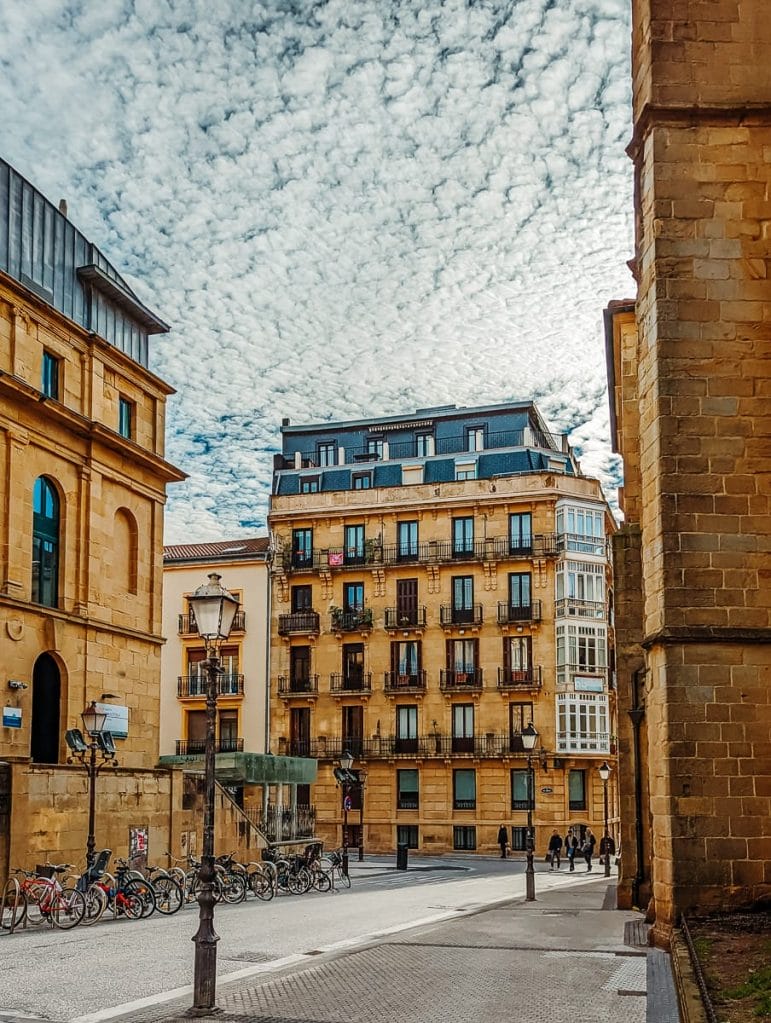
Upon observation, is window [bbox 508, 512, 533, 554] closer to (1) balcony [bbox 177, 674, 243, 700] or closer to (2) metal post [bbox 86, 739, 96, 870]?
(1) balcony [bbox 177, 674, 243, 700]

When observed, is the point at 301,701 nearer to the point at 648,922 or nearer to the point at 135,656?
the point at 135,656

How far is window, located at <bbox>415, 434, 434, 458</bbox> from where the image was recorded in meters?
64.1

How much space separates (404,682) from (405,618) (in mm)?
3035

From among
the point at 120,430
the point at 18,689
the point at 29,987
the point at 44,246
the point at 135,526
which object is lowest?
the point at 29,987

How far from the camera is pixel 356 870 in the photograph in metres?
40.3

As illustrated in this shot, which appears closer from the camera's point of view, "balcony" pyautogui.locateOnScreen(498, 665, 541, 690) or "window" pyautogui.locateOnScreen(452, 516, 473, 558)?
"balcony" pyautogui.locateOnScreen(498, 665, 541, 690)

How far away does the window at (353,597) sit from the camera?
59750mm

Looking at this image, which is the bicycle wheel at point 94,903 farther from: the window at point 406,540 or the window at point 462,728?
the window at point 406,540

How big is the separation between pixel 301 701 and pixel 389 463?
41.7 ft

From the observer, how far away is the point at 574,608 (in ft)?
183

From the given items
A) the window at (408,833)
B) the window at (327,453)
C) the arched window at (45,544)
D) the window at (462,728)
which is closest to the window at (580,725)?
the window at (462,728)

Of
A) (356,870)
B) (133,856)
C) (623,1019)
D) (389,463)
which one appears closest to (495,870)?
(356,870)

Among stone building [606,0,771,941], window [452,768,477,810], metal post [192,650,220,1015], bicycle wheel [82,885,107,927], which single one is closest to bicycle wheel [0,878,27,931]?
bicycle wheel [82,885,107,927]

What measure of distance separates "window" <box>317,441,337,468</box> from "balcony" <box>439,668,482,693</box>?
49.2ft
